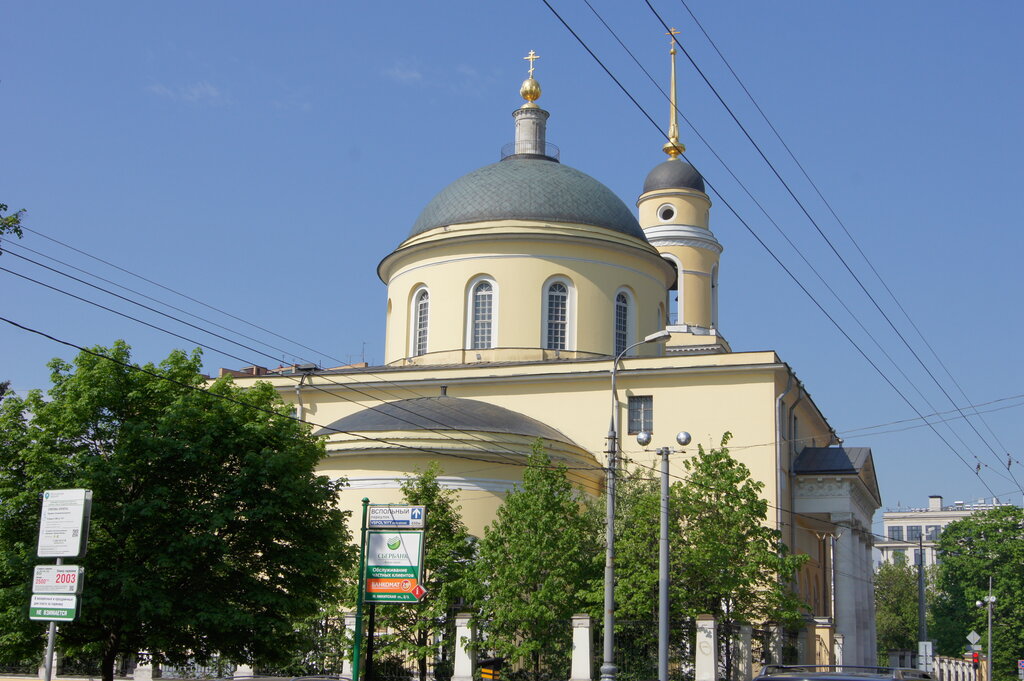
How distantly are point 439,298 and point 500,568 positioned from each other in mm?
15600

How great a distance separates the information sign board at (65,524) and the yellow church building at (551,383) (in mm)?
17773

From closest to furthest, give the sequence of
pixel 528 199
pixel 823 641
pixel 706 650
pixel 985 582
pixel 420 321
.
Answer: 1. pixel 706 650
2. pixel 823 641
3. pixel 528 199
4. pixel 420 321
5. pixel 985 582

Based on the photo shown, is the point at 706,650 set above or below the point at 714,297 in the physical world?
below

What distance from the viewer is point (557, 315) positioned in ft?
133

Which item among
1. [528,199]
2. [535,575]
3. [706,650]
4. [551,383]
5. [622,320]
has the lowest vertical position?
[706,650]

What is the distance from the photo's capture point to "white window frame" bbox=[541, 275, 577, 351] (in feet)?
132

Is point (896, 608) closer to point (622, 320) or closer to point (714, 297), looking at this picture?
point (714, 297)

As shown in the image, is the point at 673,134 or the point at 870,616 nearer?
the point at 870,616

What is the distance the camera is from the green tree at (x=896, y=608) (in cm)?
8094

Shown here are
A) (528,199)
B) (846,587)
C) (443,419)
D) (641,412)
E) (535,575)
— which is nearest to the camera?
(535,575)

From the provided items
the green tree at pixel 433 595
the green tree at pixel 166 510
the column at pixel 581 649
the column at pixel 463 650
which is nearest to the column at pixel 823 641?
the column at pixel 581 649

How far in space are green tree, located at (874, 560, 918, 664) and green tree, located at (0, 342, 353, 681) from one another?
58.1 meters

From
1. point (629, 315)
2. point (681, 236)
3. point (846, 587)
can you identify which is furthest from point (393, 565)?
point (681, 236)

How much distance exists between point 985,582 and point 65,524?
167 feet
